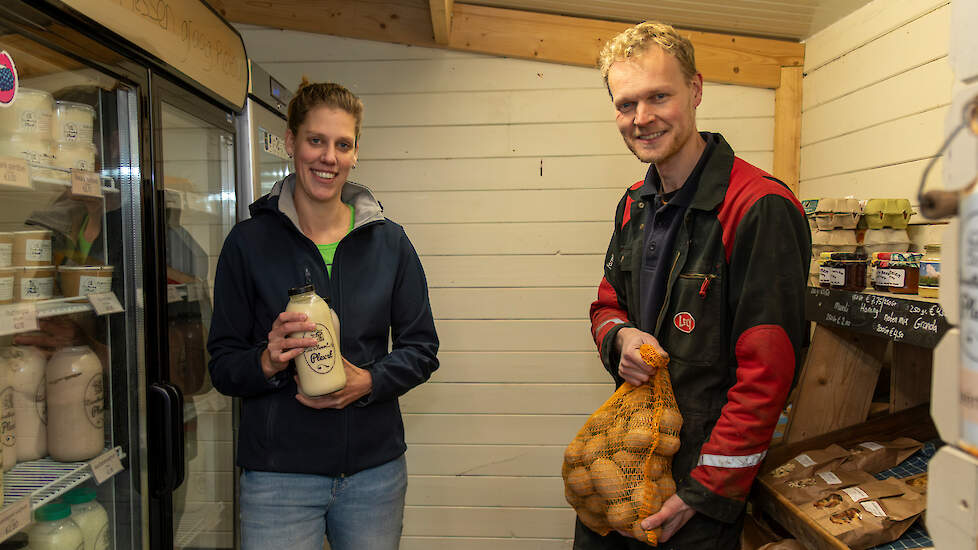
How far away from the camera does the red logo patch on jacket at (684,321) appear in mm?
1515

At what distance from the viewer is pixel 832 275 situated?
1901 mm

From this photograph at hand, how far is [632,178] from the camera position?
10.4 ft

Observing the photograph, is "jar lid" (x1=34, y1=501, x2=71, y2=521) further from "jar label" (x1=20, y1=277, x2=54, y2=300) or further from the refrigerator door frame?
"jar label" (x1=20, y1=277, x2=54, y2=300)

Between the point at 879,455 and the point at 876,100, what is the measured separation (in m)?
1.54

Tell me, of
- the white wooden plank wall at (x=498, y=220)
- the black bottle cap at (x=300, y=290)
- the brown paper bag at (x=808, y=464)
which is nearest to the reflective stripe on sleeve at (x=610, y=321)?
the brown paper bag at (x=808, y=464)

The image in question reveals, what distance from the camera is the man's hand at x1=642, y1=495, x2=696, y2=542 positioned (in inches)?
57.2

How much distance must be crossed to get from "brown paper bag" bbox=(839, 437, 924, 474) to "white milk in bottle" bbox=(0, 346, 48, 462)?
213 centimetres

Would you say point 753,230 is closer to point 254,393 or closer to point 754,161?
point 254,393

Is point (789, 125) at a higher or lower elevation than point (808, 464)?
higher

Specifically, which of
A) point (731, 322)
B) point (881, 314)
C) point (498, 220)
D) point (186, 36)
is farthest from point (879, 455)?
point (186, 36)

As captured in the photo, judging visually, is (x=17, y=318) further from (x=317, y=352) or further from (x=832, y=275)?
(x=832, y=275)

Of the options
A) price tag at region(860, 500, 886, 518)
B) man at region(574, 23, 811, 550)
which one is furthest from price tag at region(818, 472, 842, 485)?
man at region(574, 23, 811, 550)

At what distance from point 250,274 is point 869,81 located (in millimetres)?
2549

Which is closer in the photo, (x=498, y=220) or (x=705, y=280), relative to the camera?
(x=705, y=280)
